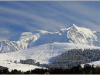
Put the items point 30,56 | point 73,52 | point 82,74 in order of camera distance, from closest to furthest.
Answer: point 82,74, point 73,52, point 30,56

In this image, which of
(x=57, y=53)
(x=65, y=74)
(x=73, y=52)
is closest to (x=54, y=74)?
(x=65, y=74)

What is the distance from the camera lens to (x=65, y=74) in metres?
65.4

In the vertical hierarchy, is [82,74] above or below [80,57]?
below

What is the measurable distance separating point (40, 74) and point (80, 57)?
315ft

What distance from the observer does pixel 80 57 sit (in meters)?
162

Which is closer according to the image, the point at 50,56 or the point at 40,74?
the point at 40,74

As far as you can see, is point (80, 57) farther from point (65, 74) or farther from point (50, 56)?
point (65, 74)

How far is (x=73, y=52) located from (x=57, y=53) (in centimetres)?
2040

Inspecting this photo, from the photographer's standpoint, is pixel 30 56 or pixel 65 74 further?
pixel 30 56

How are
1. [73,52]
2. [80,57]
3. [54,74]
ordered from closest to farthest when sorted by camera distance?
[54,74], [80,57], [73,52]

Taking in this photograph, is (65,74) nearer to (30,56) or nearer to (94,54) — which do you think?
(94,54)

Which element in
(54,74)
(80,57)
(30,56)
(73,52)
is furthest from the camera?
(30,56)

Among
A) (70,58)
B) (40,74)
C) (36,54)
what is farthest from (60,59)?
(40,74)

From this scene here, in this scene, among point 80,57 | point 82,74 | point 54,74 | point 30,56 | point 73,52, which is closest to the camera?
point 82,74
